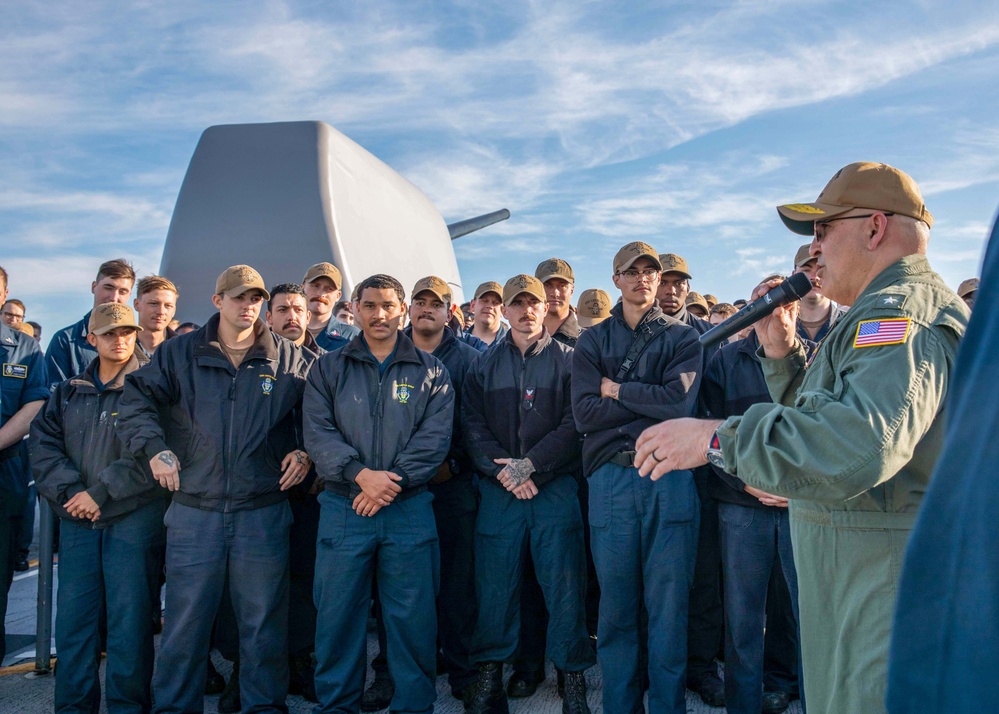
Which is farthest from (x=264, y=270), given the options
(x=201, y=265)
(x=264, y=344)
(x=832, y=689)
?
(x=832, y=689)

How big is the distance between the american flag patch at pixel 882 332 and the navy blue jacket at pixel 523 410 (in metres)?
2.33

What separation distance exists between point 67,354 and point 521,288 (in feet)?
10.4

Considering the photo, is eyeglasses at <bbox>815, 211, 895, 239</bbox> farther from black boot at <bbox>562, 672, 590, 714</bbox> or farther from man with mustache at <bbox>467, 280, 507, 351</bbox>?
man with mustache at <bbox>467, 280, 507, 351</bbox>

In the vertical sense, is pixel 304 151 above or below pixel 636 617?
above

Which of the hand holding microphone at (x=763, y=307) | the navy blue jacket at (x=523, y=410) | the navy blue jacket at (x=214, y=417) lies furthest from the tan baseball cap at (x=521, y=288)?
the hand holding microphone at (x=763, y=307)

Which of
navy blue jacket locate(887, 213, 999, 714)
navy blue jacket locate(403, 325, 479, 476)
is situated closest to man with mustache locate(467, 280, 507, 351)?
navy blue jacket locate(403, 325, 479, 476)

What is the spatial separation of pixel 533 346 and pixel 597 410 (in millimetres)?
724

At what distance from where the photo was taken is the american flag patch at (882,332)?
1770 mm

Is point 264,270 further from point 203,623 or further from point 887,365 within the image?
point 887,365

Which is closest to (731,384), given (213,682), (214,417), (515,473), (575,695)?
(515,473)

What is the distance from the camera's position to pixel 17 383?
453 centimetres

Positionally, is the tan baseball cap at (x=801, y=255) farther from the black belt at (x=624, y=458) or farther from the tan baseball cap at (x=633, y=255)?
A: the black belt at (x=624, y=458)

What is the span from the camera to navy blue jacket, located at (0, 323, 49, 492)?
4.35m

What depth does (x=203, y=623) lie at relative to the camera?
3.71 m
